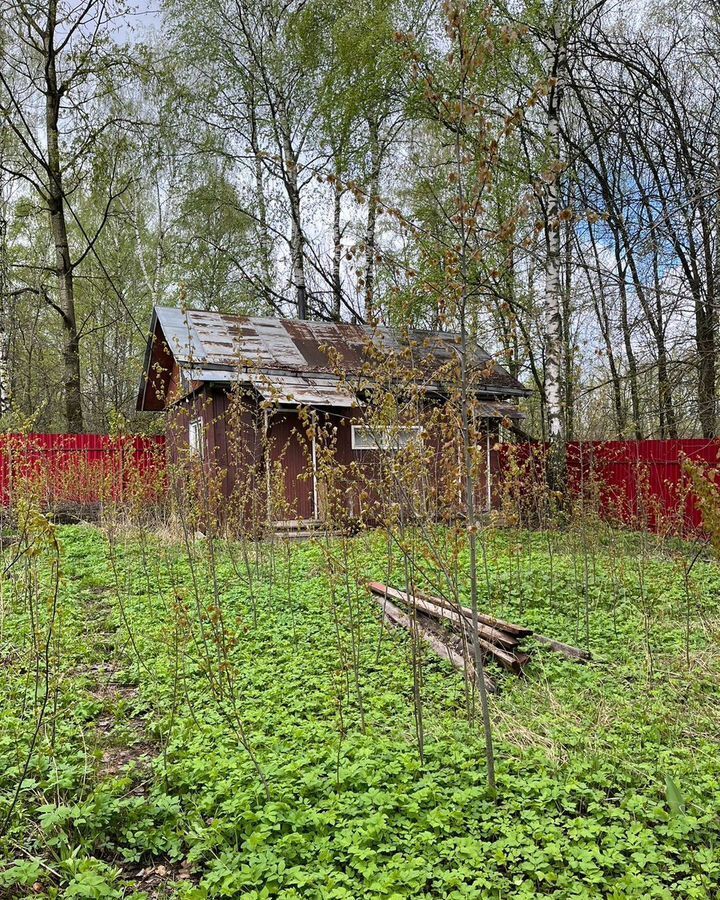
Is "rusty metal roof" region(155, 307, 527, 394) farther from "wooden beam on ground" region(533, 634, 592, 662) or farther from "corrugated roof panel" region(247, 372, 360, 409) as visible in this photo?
"wooden beam on ground" region(533, 634, 592, 662)

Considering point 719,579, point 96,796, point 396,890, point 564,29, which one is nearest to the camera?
point 396,890

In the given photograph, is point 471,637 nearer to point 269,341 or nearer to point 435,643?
point 435,643

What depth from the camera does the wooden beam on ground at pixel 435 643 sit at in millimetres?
4887

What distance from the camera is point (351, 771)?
346cm

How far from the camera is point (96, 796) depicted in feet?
10.7

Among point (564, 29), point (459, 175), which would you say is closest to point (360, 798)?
point (459, 175)

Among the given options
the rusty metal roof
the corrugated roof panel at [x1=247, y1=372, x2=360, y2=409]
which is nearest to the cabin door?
the corrugated roof panel at [x1=247, y1=372, x2=360, y2=409]

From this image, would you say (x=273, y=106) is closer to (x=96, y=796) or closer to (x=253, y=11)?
(x=253, y=11)

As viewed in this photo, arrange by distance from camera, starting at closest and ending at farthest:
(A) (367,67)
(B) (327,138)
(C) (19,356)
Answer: (A) (367,67)
(B) (327,138)
(C) (19,356)

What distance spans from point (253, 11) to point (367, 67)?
23.0 feet

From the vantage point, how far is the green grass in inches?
111

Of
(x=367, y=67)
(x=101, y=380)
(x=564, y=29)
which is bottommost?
(x=101, y=380)

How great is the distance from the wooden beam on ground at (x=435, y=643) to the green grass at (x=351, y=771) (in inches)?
4.1

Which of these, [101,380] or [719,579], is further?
[101,380]
